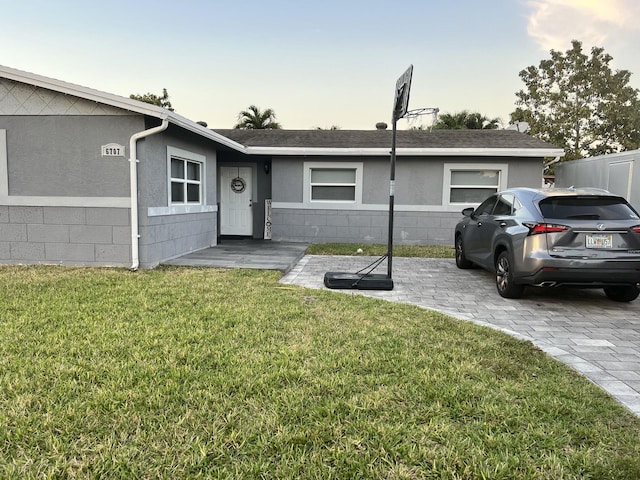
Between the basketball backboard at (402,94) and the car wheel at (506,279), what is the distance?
2.52 meters

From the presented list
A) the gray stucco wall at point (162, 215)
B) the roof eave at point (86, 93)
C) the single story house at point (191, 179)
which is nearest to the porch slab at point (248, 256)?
the gray stucco wall at point (162, 215)

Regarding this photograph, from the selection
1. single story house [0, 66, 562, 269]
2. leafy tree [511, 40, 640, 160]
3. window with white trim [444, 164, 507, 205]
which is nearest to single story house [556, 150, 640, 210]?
single story house [0, 66, 562, 269]

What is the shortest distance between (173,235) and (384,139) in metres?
7.26

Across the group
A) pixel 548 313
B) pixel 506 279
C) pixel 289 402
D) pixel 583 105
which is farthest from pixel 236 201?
pixel 583 105

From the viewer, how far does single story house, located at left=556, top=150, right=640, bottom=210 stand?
9.16 metres

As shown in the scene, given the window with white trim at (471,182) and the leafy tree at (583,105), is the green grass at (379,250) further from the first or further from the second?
the leafy tree at (583,105)

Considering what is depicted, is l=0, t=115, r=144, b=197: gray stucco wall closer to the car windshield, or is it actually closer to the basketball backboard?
the basketball backboard

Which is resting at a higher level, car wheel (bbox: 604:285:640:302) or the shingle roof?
the shingle roof

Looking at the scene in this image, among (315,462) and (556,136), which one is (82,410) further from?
(556,136)

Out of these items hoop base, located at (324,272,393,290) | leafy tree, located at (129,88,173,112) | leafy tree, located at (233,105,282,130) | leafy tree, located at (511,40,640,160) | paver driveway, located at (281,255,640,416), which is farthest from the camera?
leafy tree, located at (129,88,173,112)

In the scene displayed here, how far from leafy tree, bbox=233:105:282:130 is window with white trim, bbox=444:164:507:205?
15505 millimetres

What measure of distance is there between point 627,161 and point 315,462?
1076 centimetres

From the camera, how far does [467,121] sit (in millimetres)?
22750

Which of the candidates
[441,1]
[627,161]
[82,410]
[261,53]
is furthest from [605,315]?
[261,53]
